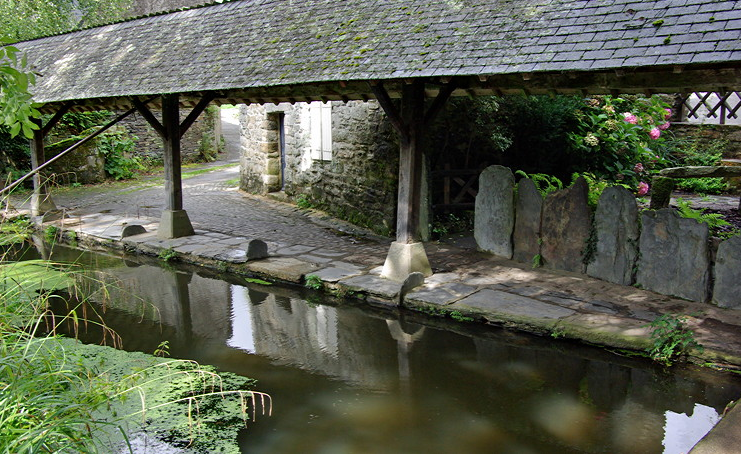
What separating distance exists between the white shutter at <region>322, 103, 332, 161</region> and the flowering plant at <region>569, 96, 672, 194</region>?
4206 millimetres

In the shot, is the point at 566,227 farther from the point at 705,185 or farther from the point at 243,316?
the point at 705,185

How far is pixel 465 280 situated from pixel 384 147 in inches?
127

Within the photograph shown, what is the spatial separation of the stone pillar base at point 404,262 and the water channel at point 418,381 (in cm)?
60

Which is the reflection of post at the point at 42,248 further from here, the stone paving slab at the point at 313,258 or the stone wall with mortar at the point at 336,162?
the stone wall with mortar at the point at 336,162

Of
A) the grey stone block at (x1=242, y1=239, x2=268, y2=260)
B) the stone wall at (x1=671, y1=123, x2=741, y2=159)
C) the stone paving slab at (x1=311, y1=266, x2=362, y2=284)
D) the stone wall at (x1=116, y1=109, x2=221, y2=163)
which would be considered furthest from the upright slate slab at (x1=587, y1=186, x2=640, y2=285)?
the stone wall at (x1=116, y1=109, x2=221, y2=163)

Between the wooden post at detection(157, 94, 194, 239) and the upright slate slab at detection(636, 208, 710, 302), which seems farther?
the wooden post at detection(157, 94, 194, 239)

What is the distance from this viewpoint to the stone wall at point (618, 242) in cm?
566

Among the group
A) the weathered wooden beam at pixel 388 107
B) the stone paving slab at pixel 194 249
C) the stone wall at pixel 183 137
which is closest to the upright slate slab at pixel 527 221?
the weathered wooden beam at pixel 388 107

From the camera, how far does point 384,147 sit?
9297 mm

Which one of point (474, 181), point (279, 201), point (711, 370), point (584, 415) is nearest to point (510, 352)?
point (584, 415)

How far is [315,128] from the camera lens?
11.1m

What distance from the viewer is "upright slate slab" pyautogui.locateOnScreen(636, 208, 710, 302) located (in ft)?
18.7

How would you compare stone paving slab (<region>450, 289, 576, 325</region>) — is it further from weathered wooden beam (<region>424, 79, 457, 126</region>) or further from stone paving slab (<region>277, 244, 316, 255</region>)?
stone paving slab (<region>277, 244, 316, 255</region>)

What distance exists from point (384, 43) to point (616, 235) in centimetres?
330
